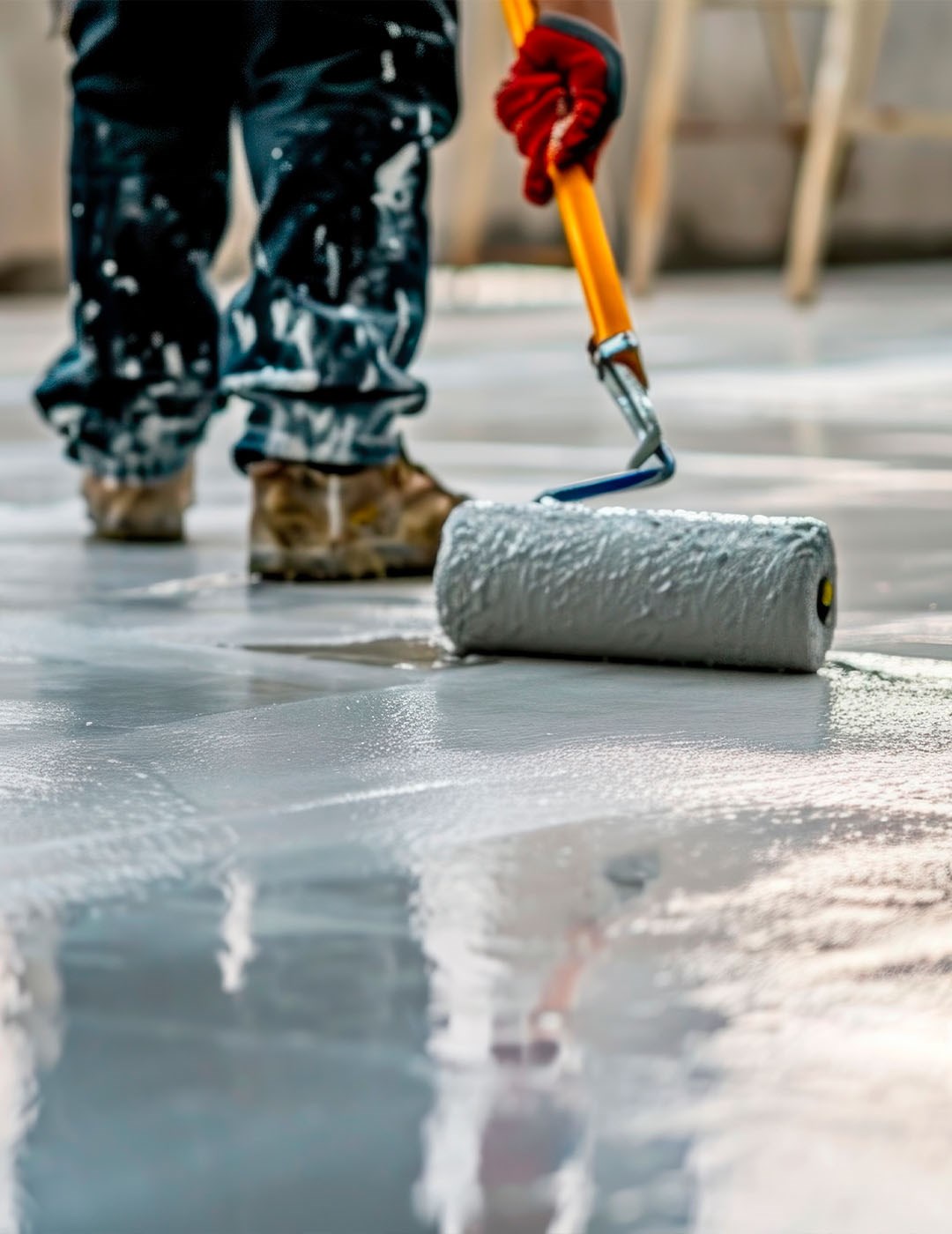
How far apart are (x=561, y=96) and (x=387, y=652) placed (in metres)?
0.43

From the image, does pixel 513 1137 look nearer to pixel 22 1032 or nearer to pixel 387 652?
pixel 22 1032

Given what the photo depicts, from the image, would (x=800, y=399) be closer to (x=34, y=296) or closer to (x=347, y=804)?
(x=347, y=804)

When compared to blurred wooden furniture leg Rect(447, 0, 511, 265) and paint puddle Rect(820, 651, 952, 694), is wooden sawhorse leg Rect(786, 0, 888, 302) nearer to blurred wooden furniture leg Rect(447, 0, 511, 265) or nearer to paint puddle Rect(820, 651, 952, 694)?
blurred wooden furniture leg Rect(447, 0, 511, 265)

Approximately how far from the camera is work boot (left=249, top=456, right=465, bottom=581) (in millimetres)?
1673

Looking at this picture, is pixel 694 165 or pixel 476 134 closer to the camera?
pixel 476 134

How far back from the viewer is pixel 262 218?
171 centimetres

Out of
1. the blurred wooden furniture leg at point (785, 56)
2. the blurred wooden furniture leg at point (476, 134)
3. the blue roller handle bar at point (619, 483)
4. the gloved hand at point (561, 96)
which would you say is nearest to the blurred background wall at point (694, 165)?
the blurred wooden furniture leg at point (476, 134)

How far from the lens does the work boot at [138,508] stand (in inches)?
74.8

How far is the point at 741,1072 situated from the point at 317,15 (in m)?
1.18

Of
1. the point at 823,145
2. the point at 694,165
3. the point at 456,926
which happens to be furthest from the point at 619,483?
the point at 694,165

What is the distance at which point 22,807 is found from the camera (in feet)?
3.10

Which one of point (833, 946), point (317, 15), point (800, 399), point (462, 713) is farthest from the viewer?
point (800, 399)

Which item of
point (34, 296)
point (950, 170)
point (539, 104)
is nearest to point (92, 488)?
point (539, 104)

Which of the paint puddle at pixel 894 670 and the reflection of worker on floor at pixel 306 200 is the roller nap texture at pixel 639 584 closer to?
the paint puddle at pixel 894 670
